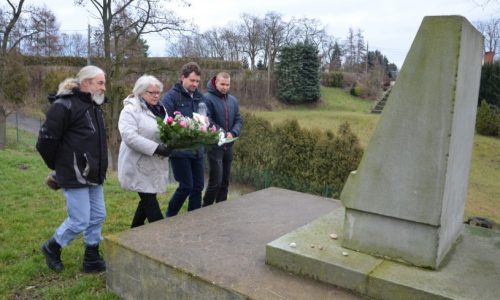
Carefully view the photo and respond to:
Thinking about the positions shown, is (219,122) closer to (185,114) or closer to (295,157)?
(185,114)

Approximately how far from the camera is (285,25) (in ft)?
149

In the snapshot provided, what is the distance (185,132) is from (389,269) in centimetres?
221

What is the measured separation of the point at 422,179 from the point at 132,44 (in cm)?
1295

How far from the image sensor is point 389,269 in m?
3.08

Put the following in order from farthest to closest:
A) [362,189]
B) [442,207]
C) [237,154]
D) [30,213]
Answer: [237,154] → [30,213] → [362,189] → [442,207]

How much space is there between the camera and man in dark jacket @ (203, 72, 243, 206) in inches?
210

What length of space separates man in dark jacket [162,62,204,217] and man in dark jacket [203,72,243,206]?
27 cm

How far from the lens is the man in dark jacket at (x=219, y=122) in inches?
210

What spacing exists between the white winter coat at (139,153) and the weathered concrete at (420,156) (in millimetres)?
1880

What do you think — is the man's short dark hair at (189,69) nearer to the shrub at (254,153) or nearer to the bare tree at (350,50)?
the shrub at (254,153)

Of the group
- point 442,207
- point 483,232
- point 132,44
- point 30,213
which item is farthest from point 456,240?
point 132,44

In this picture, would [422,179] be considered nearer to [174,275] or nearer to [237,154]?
[174,275]

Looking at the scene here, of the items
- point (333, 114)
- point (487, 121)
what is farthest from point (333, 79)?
point (487, 121)

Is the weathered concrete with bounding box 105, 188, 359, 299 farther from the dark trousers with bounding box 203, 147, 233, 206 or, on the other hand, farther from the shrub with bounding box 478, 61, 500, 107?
the shrub with bounding box 478, 61, 500, 107
